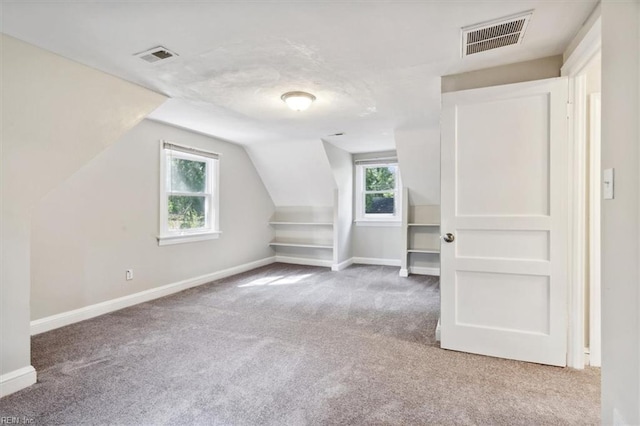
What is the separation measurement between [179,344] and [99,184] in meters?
1.98

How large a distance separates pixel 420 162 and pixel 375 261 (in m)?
2.20

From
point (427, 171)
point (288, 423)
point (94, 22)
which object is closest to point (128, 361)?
point (288, 423)

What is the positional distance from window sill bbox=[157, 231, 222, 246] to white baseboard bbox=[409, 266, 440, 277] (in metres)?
3.32

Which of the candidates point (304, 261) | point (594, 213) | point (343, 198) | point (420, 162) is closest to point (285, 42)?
point (594, 213)

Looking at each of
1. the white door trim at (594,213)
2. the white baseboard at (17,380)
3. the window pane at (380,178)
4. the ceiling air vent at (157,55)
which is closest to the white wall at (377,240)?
the window pane at (380,178)

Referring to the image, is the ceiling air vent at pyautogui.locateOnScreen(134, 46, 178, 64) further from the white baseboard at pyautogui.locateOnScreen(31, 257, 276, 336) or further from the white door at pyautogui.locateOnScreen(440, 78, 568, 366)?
the white baseboard at pyautogui.locateOnScreen(31, 257, 276, 336)

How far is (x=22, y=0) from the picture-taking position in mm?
1653

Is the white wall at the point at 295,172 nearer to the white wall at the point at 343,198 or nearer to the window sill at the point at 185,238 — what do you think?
the white wall at the point at 343,198

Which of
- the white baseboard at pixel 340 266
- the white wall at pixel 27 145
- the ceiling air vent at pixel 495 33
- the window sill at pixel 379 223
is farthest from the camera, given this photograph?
the window sill at pixel 379 223

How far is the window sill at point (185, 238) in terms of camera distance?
404cm

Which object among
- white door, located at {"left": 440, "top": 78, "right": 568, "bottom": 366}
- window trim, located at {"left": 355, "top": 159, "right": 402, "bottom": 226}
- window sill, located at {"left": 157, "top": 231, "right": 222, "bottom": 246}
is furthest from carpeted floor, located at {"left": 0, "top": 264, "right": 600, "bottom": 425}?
window trim, located at {"left": 355, "top": 159, "right": 402, "bottom": 226}

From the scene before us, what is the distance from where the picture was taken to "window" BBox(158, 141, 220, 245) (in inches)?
161
